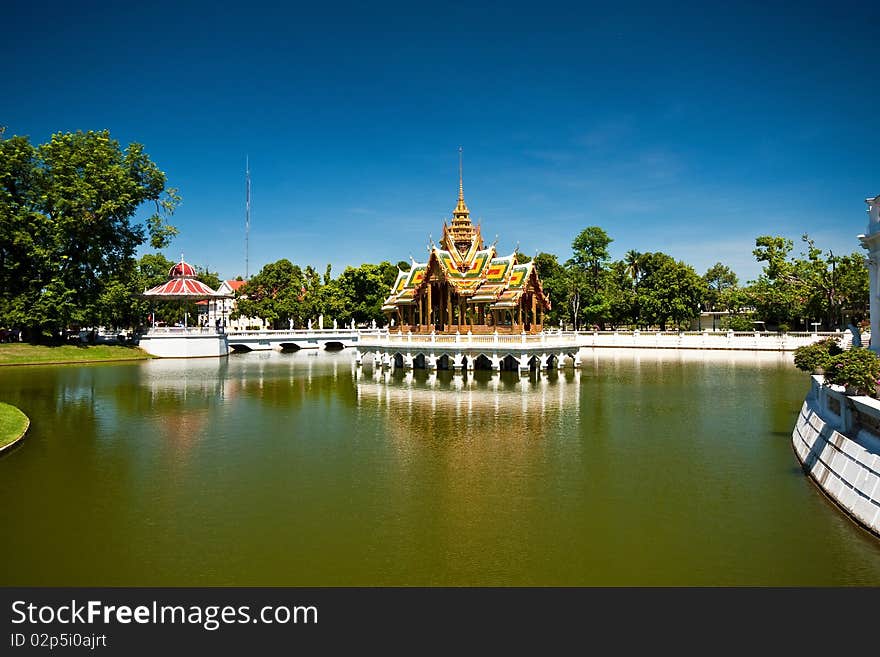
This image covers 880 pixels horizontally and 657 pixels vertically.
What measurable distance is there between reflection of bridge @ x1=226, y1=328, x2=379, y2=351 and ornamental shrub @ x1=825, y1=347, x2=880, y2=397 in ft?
176

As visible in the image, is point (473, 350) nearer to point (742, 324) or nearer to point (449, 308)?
point (449, 308)

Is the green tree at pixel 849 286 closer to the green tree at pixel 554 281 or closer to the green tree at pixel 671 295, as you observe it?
the green tree at pixel 671 295

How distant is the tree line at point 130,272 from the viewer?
47.9 meters

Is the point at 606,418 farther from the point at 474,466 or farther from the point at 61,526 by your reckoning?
the point at 61,526

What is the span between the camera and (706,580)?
9227 millimetres

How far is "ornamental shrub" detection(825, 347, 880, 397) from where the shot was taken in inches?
509

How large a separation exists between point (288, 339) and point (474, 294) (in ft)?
97.4

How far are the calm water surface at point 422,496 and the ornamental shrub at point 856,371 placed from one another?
234 centimetres

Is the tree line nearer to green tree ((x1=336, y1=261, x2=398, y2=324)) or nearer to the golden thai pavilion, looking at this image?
green tree ((x1=336, y1=261, x2=398, y2=324))

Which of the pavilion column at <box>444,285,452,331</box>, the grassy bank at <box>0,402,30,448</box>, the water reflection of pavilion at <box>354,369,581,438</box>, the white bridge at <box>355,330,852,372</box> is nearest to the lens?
the grassy bank at <box>0,402,30,448</box>

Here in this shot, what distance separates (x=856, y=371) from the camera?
42.6 ft

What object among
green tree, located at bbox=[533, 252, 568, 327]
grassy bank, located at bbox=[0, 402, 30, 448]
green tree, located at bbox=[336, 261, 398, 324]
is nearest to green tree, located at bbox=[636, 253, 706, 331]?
green tree, located at bbox=[533, 252, 568, 327]

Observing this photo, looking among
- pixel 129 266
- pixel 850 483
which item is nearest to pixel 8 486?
pixel 850 483

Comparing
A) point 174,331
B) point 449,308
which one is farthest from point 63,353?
point 449,308
